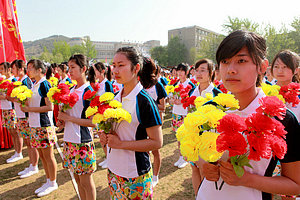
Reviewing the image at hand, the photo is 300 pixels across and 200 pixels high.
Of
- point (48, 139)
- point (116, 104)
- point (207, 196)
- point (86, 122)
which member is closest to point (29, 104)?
point (48, 139)

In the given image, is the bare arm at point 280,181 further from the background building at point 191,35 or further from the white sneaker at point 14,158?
the background building at point 191,35

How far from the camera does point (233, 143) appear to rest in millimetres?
907

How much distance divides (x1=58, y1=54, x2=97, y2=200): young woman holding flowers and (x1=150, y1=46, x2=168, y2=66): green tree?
6953 centimetres

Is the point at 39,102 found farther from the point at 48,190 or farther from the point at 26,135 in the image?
the point at 48,190

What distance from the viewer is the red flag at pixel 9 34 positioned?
270 inches

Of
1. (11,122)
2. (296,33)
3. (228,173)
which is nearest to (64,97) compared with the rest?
(228,173)

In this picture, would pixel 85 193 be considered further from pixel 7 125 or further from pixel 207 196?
pixel 7 125

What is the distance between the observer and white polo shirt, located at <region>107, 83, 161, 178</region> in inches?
83.7

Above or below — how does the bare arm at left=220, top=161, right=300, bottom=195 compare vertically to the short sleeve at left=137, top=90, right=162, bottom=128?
below

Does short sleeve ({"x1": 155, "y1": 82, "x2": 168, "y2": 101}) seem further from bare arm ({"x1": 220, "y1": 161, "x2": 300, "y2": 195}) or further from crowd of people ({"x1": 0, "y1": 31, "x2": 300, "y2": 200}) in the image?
bare arm ({"x1": 220, "y1": 161, "x2": 300, "y2": 195})

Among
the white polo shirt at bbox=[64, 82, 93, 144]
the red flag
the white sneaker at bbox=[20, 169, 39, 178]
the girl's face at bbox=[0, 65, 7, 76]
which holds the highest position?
the red flag

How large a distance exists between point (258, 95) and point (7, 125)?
7.05 metres

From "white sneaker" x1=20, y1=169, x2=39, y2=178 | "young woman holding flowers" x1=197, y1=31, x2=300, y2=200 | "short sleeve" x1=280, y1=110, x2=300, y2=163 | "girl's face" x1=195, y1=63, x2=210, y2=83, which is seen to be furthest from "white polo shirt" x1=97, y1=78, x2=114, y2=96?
"short sleeve" x1=280, y1=110, x2=300, y2=163

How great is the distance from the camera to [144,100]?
7.15 feet
